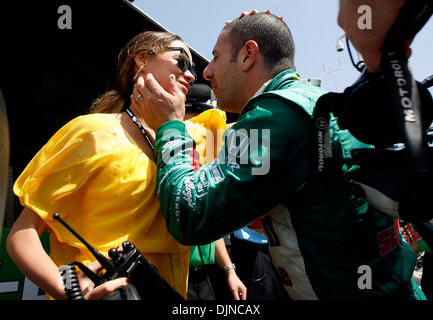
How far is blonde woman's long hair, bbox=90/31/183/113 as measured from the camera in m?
1.90

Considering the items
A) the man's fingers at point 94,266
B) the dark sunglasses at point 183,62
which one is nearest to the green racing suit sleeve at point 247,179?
the man's fingers at point 94,266

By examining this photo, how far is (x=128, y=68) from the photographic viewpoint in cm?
196

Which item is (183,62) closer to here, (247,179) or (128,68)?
(128,68)

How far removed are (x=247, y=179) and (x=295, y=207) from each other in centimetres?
24

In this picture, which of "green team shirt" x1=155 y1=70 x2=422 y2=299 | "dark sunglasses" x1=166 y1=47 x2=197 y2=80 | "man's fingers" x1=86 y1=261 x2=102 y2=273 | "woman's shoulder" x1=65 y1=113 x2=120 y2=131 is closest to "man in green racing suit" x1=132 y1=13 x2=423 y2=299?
"green team shirt" x1=155 y1=70 x2=422 y2=299

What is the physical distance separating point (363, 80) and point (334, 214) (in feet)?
1.63

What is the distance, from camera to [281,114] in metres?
1.14

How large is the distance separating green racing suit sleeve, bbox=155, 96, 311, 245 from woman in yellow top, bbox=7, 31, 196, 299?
280 millimetres

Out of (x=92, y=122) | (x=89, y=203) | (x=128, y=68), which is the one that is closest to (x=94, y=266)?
(x=89, y=203)

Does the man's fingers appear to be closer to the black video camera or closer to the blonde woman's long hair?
the black video camera

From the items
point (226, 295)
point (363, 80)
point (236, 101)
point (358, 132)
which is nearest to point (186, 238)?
point (358, 132)

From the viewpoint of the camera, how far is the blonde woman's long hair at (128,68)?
74.6 inches
